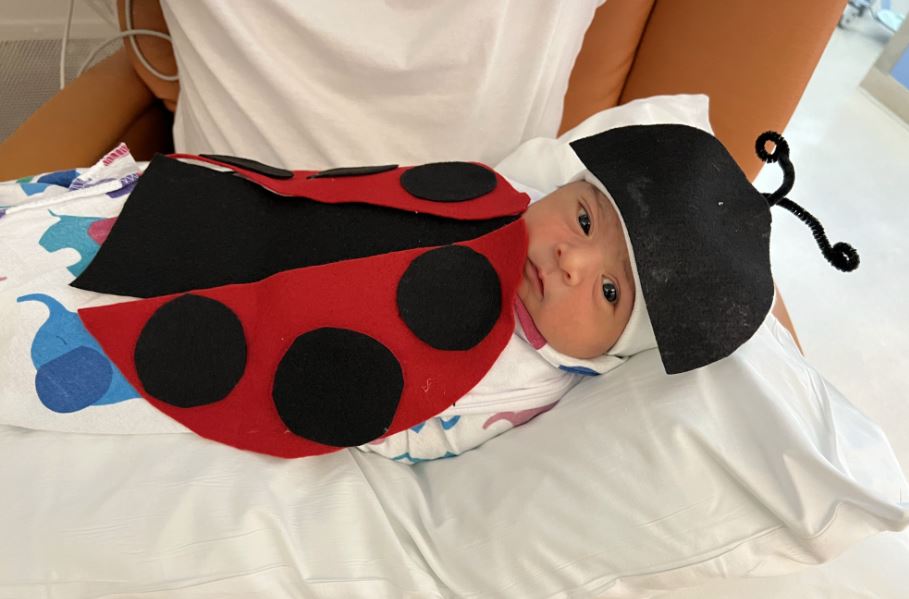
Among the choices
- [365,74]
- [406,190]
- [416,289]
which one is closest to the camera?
[416,289]

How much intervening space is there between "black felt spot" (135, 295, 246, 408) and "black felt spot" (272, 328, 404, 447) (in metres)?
0.07

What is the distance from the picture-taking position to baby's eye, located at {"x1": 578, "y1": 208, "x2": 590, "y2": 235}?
0.80 metres

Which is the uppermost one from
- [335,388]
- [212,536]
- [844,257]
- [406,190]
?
[844,257]

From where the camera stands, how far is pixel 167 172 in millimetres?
832

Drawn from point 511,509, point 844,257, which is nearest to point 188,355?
point 511,509

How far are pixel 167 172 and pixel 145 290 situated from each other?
0.18m

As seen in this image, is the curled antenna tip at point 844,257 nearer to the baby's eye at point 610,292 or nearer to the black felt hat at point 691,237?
the black felt hat at point 691,237

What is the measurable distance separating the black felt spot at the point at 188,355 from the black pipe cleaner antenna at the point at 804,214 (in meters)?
0.70

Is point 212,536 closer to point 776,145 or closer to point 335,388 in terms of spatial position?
point 335,388

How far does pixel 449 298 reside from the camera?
74cm

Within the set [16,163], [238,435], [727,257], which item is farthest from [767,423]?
[16,163]

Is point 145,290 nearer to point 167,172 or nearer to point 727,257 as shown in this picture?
point 167,172

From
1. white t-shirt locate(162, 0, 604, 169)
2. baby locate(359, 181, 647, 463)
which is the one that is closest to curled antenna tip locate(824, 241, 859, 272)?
baby locate(359, 181, 647, 463)

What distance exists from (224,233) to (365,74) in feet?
1.20
